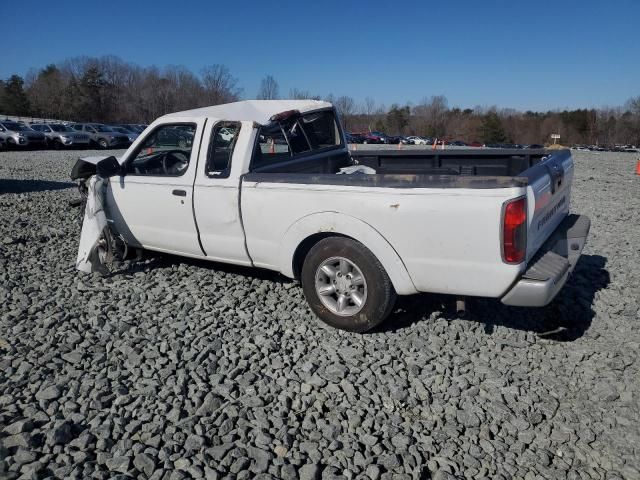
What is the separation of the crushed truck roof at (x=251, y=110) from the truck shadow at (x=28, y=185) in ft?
27.8

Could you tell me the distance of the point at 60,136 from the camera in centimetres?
3169

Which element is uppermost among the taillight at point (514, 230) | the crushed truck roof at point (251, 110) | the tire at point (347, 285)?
the crushed truck roof at point (251, 110)

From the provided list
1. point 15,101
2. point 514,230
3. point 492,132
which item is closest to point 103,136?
point 514,230

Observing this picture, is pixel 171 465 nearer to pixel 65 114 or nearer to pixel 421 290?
pixel 421 290

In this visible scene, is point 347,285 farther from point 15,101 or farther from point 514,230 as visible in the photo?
point 15,101

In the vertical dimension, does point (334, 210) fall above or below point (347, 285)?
above

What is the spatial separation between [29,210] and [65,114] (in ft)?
232

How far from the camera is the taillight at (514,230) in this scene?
10.9ft

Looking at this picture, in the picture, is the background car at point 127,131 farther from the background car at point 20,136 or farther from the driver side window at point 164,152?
the driver side window at point 164,152

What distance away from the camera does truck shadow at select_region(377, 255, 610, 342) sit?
4352mm

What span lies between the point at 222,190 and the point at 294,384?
1983 millimetres

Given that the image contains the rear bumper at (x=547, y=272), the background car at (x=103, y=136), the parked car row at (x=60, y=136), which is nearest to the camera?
the rear bumper at (x=547, y=272)

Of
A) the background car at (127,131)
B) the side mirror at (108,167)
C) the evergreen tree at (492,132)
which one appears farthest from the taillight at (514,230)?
the evergreen tree at (492,132)

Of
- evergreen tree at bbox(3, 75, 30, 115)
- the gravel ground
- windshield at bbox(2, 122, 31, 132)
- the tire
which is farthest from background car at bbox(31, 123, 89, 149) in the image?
evergreen tree at bbox(3, 75, 30, 115)
